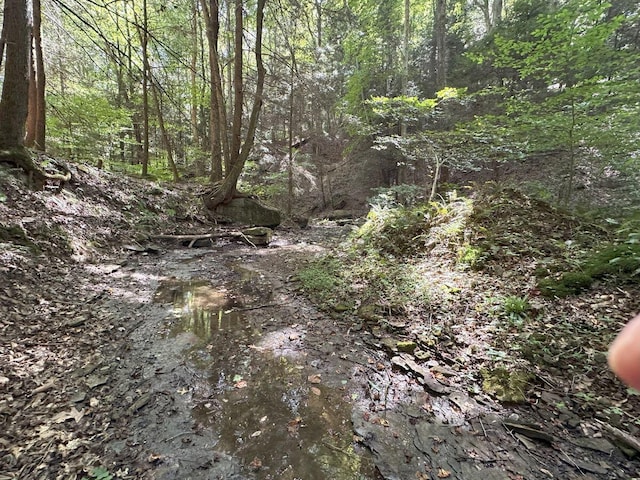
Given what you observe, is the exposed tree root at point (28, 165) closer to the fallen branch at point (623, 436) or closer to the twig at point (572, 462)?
the twig at point (572, 462)

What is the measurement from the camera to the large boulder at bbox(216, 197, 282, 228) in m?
12.0

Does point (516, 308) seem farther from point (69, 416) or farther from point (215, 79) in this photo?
point (215, 79)

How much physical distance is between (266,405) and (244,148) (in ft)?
30.5

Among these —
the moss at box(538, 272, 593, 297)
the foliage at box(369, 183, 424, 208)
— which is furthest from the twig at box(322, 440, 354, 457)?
the foliage at box(369, 183, 424, 208)

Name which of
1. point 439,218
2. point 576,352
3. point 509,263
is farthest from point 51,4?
point 576,352

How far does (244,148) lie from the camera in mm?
10922

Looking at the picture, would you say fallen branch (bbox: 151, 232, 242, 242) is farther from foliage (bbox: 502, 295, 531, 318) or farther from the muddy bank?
foliage (bbox: 502, 295, 531, 318)

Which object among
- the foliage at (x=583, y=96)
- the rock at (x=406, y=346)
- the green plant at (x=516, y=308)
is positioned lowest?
Answer: the rock at (x=406, y=346)

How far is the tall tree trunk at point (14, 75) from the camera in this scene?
19.5ft

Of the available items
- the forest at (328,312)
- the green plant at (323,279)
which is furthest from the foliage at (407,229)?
the green plant at (323,279)

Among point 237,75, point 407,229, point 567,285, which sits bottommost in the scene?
point 567,285

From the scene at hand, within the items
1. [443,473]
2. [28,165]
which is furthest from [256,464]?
[28,165]

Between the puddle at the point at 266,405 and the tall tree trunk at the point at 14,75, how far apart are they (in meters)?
5.11

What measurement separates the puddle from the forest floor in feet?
0.05
